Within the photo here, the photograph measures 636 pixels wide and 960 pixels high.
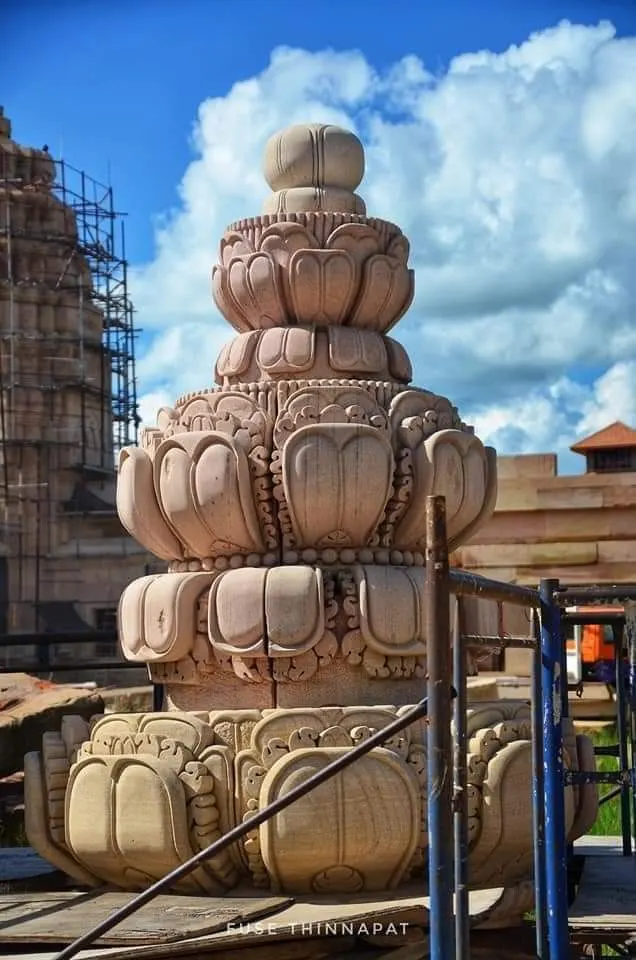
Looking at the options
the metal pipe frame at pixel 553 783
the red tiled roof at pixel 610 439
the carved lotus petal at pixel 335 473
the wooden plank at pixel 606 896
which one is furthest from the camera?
the red tiled roof at pixel 610 439

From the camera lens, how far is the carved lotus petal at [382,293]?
7.11m

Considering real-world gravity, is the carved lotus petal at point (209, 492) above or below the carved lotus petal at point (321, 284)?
below

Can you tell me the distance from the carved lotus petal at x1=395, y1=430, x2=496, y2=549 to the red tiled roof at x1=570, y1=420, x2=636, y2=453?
56.4 ft

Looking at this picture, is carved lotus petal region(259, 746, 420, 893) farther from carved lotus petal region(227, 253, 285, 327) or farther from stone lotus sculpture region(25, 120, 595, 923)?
carved lotus petal region(227, 253, 285, 327)

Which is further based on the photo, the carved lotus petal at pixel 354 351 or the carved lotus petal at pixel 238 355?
the carved lotus petal at pixel 238 355

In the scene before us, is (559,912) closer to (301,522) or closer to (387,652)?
(387,652)

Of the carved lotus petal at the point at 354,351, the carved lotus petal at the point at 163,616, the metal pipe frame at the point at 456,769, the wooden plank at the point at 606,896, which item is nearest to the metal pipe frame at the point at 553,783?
the metal pipe frame at the point at 456,769

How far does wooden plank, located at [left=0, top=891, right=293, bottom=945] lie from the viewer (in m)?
5.22

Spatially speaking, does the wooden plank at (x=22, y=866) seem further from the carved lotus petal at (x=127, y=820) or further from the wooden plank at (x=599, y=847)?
the wooden plank at (x=599, y=847)

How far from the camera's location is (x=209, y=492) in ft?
21.0

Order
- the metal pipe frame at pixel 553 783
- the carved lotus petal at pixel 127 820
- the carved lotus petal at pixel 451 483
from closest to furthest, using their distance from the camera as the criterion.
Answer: the metal pipe frame at pixel 553 783 < the carved lotus petal at pixel 127 820 < the carved lotus petal at pixel 451 483

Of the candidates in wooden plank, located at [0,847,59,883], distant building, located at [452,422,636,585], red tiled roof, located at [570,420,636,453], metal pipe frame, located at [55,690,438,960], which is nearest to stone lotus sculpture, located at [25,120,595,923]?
wooden plank, located at [0,847,59,883]

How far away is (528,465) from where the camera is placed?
55.9ft

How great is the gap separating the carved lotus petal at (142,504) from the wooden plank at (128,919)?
1.75 metres
